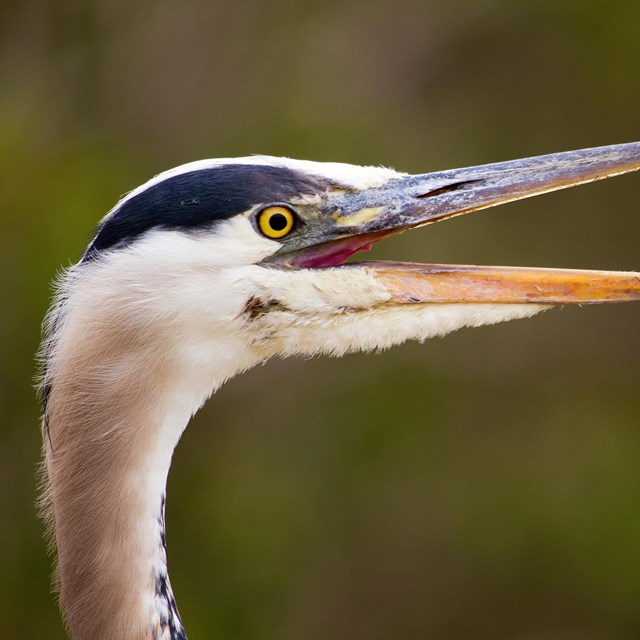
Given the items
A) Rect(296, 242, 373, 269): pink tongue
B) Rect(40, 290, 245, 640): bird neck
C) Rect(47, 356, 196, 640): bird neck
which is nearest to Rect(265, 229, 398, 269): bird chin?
Rect(296, 242, 373, 269): pink tongue

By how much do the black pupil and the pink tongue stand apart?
2.5 inches

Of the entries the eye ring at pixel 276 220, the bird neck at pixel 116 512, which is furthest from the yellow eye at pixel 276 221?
the bird neck at pixel 116 512

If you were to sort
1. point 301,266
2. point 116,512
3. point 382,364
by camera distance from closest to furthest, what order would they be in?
point 116,512
point 301,266
point 382,364

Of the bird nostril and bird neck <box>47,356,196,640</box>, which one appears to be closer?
bird neck <box>47,356,196,640</box>

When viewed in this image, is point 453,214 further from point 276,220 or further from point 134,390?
point 134,390

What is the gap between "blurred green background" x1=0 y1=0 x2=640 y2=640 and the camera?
162 inches

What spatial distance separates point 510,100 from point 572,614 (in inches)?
100

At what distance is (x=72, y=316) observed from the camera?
159cm

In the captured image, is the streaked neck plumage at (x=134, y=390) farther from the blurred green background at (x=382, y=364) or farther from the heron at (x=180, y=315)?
the blurred green background at (x=382, y=364)

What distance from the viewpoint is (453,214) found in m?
1.72

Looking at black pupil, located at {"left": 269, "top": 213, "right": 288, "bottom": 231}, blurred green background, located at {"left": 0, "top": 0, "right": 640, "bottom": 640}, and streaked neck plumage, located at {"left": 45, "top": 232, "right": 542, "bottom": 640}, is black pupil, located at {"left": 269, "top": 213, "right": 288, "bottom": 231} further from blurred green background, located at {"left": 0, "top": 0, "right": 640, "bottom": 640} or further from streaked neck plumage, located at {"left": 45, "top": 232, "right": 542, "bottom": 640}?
blurred green background, located at {"left": 0, "top": 0, "right": 640, "bottom": 640}

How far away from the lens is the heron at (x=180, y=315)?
155 centimetres

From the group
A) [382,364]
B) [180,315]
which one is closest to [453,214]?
[180,315]

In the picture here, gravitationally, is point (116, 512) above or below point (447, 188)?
below
